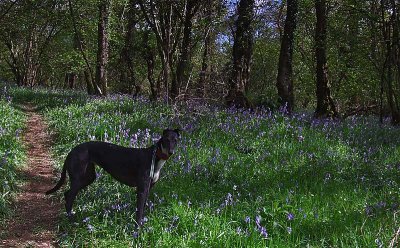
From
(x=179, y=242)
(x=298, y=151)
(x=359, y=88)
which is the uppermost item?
(x=359, y=88)

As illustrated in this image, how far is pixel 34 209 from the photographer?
623 cm

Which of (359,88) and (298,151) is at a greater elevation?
(359,88)

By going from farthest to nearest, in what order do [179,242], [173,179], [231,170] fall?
[231,170] → [173,179] → [179,242]

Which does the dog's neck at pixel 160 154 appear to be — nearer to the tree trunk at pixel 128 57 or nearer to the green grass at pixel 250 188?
the green grass at pixel 250 188

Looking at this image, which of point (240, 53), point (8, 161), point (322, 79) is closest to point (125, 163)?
point (8, 161)

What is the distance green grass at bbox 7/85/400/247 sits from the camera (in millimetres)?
4727

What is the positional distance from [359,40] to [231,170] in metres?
11.7

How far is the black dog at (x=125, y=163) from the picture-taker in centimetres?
511

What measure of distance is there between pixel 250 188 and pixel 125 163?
2.19m

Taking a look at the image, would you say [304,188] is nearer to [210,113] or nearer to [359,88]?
[210,113]

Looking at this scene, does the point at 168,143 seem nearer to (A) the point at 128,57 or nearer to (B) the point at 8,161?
(B) the point at 8,161

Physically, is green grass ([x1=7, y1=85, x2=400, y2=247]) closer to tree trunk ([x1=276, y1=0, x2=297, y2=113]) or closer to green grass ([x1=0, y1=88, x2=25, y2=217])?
green grass ([x1=0, y1=88, x2=25, y2=217])

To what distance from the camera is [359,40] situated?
1631 centimetres

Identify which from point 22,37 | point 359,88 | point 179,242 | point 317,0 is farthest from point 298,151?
point 22,37
